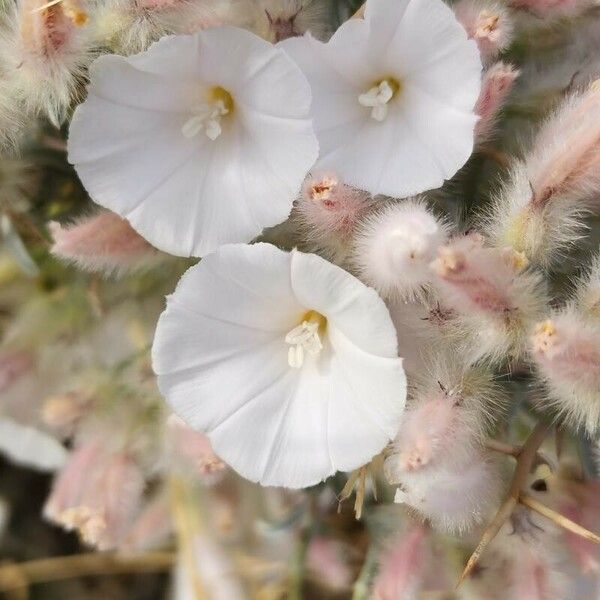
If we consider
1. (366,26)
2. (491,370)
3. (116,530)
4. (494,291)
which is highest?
(366,26)

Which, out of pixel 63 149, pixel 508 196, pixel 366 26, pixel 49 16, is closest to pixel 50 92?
pixel 49 16

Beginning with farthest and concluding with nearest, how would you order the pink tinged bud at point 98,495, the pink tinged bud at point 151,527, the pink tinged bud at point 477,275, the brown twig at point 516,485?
the pink tinged bud at point 151,527 < the pink tinged bud at point 98,495 < the brown twig at point 516,485 < the pink tinged bud at point 477,275

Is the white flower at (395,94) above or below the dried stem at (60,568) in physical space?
above

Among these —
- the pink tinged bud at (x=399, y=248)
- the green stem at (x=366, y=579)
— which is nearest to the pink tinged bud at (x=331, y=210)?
the pink tinged bud at (x=399, y=248)

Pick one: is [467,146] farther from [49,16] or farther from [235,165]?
[49,16]

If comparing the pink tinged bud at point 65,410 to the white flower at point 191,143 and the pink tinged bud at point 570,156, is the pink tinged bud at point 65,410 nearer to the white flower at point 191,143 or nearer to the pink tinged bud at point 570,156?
the white flower at point 191,143

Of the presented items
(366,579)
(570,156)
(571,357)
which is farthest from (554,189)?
(366,579)

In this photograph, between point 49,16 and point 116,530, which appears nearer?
point 49,16
